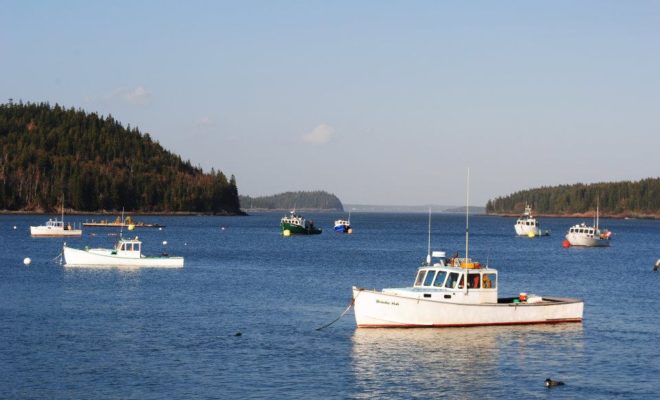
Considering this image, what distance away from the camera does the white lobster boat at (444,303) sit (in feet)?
185

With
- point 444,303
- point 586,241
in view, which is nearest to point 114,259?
point 444,303

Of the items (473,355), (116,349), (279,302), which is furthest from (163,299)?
(473,355)

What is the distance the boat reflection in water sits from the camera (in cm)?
4391

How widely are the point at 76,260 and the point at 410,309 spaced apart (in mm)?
61907

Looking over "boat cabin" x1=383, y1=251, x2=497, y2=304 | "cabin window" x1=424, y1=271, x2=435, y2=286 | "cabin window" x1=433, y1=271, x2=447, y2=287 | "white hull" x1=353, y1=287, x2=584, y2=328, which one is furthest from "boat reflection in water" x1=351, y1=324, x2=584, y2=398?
"cabin window" x1=424, y1=271, x2=435, y2=286

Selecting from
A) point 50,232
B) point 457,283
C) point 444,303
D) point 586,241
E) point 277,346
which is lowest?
point 277,346

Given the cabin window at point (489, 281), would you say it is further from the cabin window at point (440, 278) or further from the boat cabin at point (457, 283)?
the cabin window at point (440, 278)

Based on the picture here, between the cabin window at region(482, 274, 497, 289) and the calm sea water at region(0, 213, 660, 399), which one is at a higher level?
the cabin window at region(482, 274, 497, 289)

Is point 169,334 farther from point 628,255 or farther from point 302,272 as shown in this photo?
point 628,255

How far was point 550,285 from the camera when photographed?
98188mm

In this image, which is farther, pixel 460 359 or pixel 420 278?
pixel 420 278

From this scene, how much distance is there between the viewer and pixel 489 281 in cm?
5841

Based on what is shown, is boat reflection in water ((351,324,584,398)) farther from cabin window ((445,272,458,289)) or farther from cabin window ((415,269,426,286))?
cabin window ((415,269,426,286))

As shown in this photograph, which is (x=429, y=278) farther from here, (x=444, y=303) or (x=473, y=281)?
(x=473, y=281)
